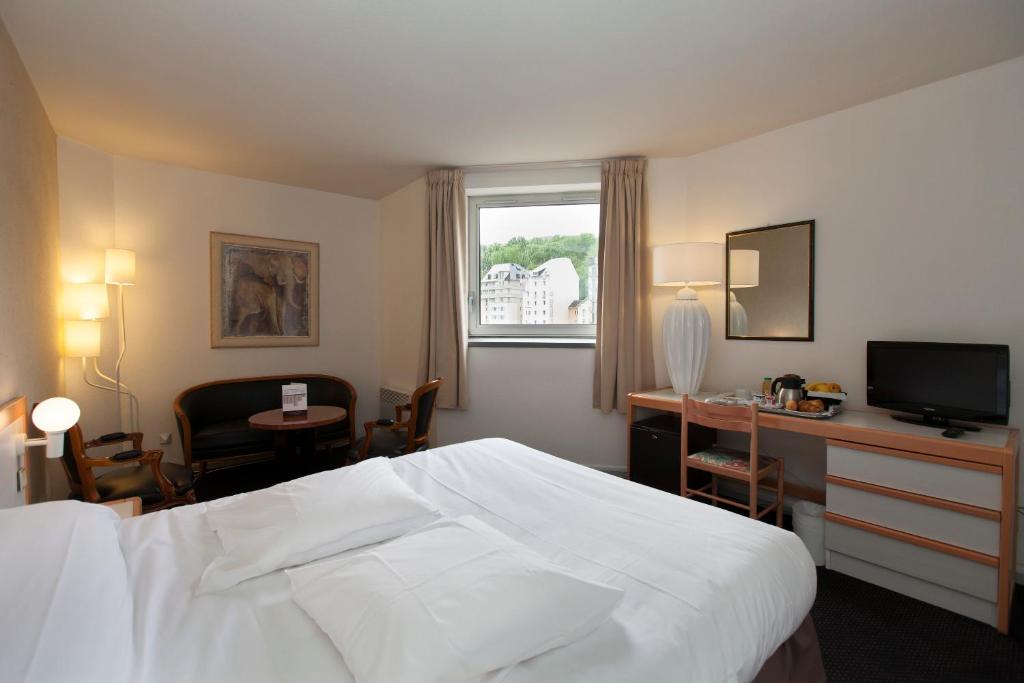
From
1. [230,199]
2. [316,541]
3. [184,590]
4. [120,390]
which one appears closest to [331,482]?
[316,541]

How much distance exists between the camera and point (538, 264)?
12.8 ft

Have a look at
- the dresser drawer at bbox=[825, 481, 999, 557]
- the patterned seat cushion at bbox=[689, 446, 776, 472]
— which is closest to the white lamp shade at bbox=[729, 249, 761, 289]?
the patterned seat cushion at bbox=[689, 446, 776, 472]

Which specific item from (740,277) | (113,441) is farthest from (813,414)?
(113,441)

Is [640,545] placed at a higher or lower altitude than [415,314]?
lower

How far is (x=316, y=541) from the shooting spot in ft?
4.01

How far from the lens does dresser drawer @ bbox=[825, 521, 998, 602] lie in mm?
1867

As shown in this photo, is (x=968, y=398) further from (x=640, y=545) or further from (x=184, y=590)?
(x=184, y=590)

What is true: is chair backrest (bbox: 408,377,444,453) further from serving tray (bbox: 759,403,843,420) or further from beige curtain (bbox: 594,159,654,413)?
serving tray (bbox: 759,403,843,420)

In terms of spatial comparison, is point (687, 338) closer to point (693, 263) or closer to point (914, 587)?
point (693, 263)

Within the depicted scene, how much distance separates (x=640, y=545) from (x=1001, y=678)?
147cm

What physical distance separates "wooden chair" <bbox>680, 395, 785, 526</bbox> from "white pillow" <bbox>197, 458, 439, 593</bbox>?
1.68 meters

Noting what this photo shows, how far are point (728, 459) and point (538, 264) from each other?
2059 millimetres

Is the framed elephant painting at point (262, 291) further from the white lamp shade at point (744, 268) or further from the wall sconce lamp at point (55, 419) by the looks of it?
the white lamp shade at point (744, 268)

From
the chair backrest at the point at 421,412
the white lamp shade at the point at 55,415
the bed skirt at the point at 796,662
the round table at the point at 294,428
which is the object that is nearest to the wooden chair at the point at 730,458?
the bed skirt at the point at 796,662
